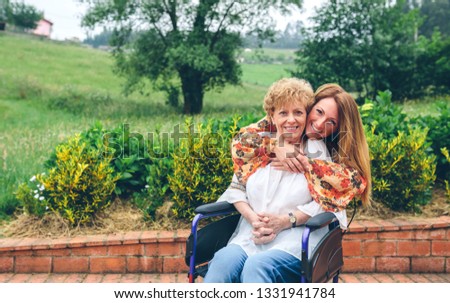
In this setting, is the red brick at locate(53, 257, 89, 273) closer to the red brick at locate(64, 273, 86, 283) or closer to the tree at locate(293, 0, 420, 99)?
the red brick at locate(64, 273, 86, 283)

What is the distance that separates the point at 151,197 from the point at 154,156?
37 centimetres

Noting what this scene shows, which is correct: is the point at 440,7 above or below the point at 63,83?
above

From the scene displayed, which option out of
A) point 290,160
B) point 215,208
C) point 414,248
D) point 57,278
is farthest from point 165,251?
point 414,248

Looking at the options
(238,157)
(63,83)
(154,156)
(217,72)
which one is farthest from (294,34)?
(238,157)

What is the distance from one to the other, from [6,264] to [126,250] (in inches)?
37.4

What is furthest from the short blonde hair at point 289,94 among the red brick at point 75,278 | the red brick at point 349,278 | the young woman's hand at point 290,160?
the red brick at point 75,278

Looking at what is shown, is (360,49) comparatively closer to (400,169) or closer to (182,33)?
(182,33)

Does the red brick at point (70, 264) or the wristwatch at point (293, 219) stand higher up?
the wristwatch at point (293, 219)

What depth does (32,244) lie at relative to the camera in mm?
4078

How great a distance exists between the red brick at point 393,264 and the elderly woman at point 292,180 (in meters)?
1.51

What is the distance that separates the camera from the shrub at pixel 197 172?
4.25 metres

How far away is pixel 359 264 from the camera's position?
13.7 feet

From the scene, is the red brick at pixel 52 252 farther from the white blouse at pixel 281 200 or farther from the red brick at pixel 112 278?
the white blouse at pixel 281 200
